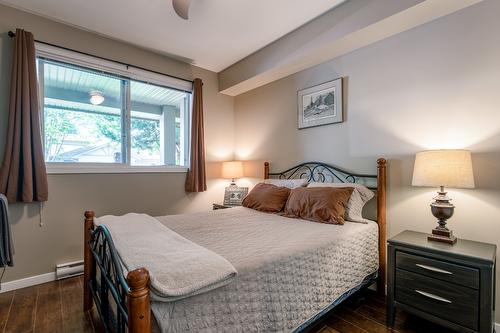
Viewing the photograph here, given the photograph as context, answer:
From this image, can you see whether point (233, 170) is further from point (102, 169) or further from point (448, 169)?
point (448, 169)

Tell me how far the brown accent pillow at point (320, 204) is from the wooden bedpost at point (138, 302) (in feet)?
5.22

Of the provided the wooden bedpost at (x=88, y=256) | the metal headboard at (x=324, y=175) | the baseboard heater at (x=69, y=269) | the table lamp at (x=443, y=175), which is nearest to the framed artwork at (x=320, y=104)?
the metal headboard at (x=324, y=175)

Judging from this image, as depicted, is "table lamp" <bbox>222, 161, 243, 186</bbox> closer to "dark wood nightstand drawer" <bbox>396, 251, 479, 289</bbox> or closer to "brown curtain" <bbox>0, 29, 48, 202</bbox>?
"brown curtain" <bbox>0, 29, 48, 202</bbox>

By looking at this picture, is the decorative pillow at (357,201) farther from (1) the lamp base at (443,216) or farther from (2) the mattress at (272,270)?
(1) the lamp base at (443,216)

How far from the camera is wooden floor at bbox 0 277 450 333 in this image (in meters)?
1.78

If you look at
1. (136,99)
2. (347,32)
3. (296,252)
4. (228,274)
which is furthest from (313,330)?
(136,99)

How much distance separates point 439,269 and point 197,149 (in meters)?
2.85

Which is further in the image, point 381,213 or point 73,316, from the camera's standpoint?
point 381,213

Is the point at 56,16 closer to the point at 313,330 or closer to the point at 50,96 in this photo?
the point at 50,96

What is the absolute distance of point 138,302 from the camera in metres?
0.85

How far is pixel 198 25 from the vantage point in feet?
8.55

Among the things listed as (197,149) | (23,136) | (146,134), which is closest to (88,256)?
(23,136)

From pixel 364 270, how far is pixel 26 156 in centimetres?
314

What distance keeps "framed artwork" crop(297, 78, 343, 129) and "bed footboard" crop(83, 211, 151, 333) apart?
233 centimetres
